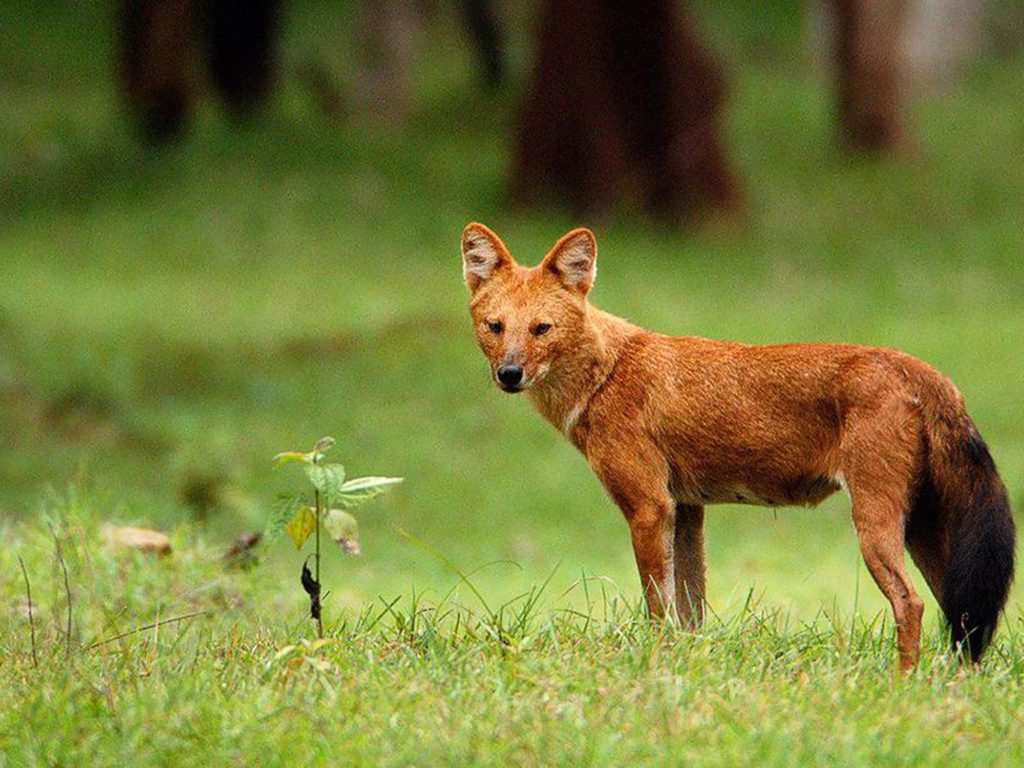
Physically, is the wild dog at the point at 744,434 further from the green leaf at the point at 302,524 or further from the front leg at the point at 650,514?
the green leaf at the point at 302,524

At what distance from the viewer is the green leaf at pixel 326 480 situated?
5367mm

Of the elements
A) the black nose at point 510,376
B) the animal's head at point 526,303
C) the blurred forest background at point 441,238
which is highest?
the animal's head at point 526,303

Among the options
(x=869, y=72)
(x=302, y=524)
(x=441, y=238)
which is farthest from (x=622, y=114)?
(x=302, y=524)

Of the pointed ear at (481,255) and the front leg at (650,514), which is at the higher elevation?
the pointed ear at (481,255)

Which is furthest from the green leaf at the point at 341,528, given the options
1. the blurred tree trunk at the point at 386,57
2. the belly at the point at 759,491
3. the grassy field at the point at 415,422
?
the blurred tree trunk at the point at 386,57

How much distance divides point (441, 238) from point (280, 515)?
1356 cm

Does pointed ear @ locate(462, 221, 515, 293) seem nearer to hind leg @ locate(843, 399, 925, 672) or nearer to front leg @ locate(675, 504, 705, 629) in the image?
front leg @ locate(675, 504, 705, 629)

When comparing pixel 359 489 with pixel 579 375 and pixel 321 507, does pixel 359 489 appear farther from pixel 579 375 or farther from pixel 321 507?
pixel 579 375

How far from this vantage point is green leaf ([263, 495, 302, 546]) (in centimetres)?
548

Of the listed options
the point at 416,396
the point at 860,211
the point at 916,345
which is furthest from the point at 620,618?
the point at 860,211

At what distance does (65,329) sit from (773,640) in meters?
11.2

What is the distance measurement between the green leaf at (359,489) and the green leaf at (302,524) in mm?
96

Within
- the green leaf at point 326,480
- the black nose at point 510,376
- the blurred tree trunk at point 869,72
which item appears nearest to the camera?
the green leaf at point 326,480

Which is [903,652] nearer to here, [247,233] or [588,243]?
[588,243]
